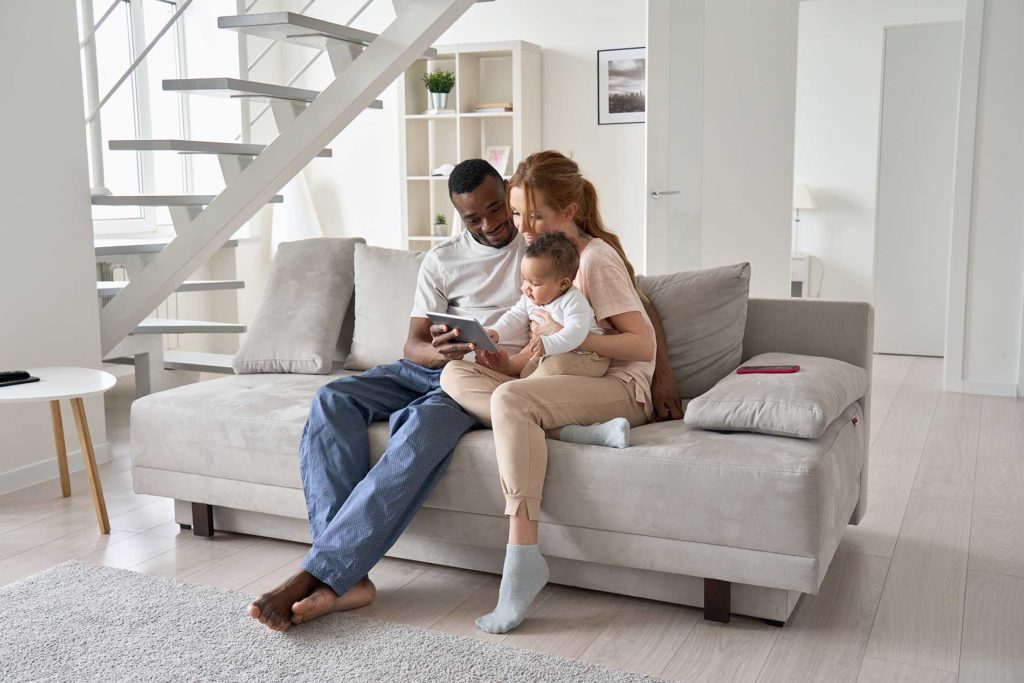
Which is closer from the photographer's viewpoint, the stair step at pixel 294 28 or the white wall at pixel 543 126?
the stair step at pixel 294 28

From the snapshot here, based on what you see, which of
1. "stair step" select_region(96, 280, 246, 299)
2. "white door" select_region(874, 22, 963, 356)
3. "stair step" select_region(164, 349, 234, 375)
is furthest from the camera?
"white door" select_region(874, 22, 963, 356)

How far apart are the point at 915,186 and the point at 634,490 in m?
4.59

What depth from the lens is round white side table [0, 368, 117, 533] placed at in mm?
2770

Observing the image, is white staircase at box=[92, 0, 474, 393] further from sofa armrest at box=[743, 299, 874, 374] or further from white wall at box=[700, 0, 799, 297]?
white wall at box=[700, 0, 799, 297]

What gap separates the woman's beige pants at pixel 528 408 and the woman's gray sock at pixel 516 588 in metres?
0.09

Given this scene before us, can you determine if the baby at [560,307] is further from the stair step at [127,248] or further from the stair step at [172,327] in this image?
the stair step at [172,327]

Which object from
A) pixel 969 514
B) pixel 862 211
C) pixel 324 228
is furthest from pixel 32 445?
pixel 862 211

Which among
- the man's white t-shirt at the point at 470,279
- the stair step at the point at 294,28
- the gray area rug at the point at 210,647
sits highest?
the stair step at the point at 294,28

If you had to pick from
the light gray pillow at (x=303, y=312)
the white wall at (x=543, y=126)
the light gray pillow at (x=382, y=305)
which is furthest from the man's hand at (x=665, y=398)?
the white wall at (x=543, y=126)

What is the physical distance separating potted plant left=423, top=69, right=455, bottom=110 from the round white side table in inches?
135

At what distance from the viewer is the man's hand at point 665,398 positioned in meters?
2.58


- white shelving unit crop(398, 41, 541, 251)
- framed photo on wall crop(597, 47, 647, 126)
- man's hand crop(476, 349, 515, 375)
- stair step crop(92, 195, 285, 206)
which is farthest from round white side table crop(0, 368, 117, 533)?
framed photo on wall crop(597, 47, 647, 126)

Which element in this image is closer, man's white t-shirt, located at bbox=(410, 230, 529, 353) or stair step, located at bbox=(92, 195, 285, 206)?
man's white t-shirt, located at bbox=(410, 230, 529, 353)

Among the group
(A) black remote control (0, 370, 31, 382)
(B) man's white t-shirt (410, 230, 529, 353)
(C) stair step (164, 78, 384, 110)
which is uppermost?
(C) stair step (164, 78, 384, 110)
